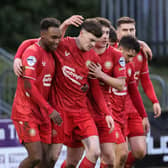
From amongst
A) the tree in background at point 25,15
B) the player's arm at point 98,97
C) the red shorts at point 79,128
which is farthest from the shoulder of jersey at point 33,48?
the tree in background at point 25,15

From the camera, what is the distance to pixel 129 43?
8742 millimetres

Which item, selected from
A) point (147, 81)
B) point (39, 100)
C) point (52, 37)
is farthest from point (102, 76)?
point (147, 81)

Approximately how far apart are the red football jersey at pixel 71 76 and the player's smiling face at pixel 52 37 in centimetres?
16

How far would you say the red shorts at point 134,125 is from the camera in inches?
373

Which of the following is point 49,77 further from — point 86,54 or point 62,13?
point 62,13

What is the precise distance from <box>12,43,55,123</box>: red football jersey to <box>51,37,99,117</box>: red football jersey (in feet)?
0.40

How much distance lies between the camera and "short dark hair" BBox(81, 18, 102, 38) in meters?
7.83

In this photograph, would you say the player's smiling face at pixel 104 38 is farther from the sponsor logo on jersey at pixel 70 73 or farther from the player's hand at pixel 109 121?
the player's hand at pixel 109 121

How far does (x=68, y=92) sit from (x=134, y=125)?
181 centimetres

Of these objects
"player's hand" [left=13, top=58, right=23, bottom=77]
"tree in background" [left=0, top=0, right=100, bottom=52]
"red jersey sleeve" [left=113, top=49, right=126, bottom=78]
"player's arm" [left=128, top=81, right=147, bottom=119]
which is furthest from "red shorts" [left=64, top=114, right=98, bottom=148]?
"tree in background" [left=0, top=0, right=100, bottom=52]

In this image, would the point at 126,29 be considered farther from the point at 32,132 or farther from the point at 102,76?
the point at 32,132

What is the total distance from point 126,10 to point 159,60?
195 cm

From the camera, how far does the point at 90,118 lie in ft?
26.6

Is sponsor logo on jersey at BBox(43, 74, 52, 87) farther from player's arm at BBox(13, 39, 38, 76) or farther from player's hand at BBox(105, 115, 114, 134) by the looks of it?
player's hand at BBox(105, 115, 114, 134)
